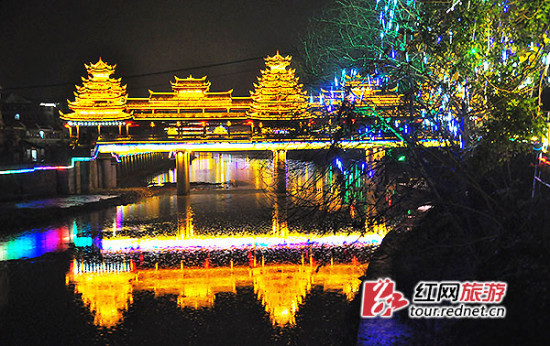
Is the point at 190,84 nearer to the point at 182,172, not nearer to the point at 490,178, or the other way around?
the point at 182,172

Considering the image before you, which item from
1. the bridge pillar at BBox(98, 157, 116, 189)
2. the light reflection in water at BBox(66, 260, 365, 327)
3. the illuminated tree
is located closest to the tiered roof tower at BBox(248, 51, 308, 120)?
the bridge pillar at BBox(98, 157, 116, 189)

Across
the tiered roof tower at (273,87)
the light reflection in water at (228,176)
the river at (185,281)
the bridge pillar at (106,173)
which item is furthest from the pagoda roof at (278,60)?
the river at (185,281)

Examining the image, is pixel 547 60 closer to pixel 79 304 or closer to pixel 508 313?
pixel 508 313

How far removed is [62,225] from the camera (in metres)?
24.5

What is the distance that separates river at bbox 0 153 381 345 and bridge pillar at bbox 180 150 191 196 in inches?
520

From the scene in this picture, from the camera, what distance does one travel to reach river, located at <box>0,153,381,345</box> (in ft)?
32.1

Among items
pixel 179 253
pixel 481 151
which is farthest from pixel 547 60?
pixel 179 253

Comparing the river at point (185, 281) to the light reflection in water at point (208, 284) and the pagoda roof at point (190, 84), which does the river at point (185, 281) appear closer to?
the light reflection in water at point (208, 284)

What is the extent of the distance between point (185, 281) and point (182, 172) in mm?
25245

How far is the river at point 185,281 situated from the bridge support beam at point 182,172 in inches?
520

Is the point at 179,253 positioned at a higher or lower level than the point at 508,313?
lower

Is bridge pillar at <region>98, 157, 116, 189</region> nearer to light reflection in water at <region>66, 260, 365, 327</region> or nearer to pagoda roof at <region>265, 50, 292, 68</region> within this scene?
pagoda roof at <region>265, 50, 292, 68</region>

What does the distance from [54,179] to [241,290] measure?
91.7 ft

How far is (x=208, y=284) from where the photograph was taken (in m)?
13.2
